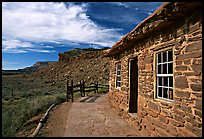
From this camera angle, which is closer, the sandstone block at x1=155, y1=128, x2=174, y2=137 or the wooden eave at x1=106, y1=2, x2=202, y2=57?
the wooden eave at x1=106, y1=2, x2=202, y2=57

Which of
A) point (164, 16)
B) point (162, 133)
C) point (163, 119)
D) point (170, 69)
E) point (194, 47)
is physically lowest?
point (162, 133)

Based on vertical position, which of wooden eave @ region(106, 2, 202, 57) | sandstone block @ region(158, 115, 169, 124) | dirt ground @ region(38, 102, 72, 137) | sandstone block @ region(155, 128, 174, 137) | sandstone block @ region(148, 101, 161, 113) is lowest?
dirt ground @ region(38, 102, 72, 137)

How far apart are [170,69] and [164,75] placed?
24 centimetres

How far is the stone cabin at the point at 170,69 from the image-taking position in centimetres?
414

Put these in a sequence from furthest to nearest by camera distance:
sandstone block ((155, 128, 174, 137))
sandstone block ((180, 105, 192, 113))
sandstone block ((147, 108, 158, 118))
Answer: sandstone block ((147, 108, 158, 118)), sandstone block ((155, 128, 174, 137)), sandstone block ((180, 105, 192, 113))

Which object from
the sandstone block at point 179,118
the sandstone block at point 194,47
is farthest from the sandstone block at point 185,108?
the sandstone block at point 194,47

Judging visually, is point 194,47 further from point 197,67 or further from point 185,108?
point 185,108

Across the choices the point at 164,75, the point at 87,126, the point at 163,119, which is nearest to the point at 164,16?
the point at 164,75

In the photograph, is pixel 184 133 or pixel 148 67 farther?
pixel 148 67

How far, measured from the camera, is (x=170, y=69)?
529 centimetres

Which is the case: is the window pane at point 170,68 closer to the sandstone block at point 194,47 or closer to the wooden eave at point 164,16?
the sandstone block at point 194,47

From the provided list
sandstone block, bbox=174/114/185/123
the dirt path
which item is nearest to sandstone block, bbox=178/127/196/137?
sandstone block, bbox=174/114/185/123

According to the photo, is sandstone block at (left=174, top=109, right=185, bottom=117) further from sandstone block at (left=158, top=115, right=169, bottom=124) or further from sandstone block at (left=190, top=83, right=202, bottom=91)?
sandstone block at (left=190, top=83, right=202, bottom=91)

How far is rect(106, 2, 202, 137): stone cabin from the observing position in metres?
4.14
